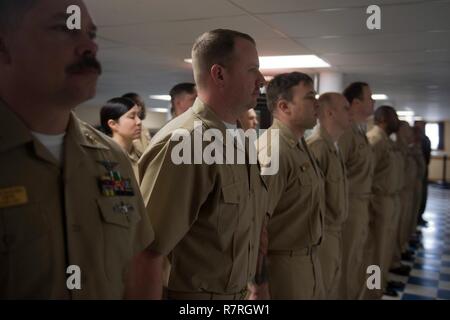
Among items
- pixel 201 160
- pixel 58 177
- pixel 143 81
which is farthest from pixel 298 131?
pixel 143 81

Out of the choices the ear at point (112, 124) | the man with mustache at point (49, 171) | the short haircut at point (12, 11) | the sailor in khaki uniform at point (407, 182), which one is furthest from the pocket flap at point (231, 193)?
the sailor in khaki uniform at point (407, 182)

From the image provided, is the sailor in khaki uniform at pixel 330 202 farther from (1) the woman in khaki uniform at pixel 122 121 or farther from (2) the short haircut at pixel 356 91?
(1) the woman in khaki uniform at pixel 122 121

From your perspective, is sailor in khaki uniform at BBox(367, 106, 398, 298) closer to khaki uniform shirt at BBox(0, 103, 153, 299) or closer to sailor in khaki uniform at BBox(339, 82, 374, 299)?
sailor in khaki uniform at BBox(339, 82, 374, 299)

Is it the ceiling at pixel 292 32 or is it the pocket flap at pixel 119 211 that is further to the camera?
the ceiling at pixel 292 32

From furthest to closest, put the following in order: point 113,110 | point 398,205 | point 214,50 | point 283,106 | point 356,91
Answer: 1. point 398,205
2. point 356,91
3. point 113,110
4. point 283,106
5. point 214,50

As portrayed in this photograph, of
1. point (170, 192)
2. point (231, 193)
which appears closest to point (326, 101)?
point (231, 193)

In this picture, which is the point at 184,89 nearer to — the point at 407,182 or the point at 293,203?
the point at 293,203

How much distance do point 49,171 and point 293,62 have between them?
3.00 m

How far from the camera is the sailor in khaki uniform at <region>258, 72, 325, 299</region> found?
6.28ft

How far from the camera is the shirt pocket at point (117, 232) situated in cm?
87

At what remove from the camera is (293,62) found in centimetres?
350

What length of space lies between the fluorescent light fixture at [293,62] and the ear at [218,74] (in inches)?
59.7

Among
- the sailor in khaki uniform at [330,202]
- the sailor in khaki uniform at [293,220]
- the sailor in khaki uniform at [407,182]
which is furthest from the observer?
the sailor in khaki uniform at [407,182]
